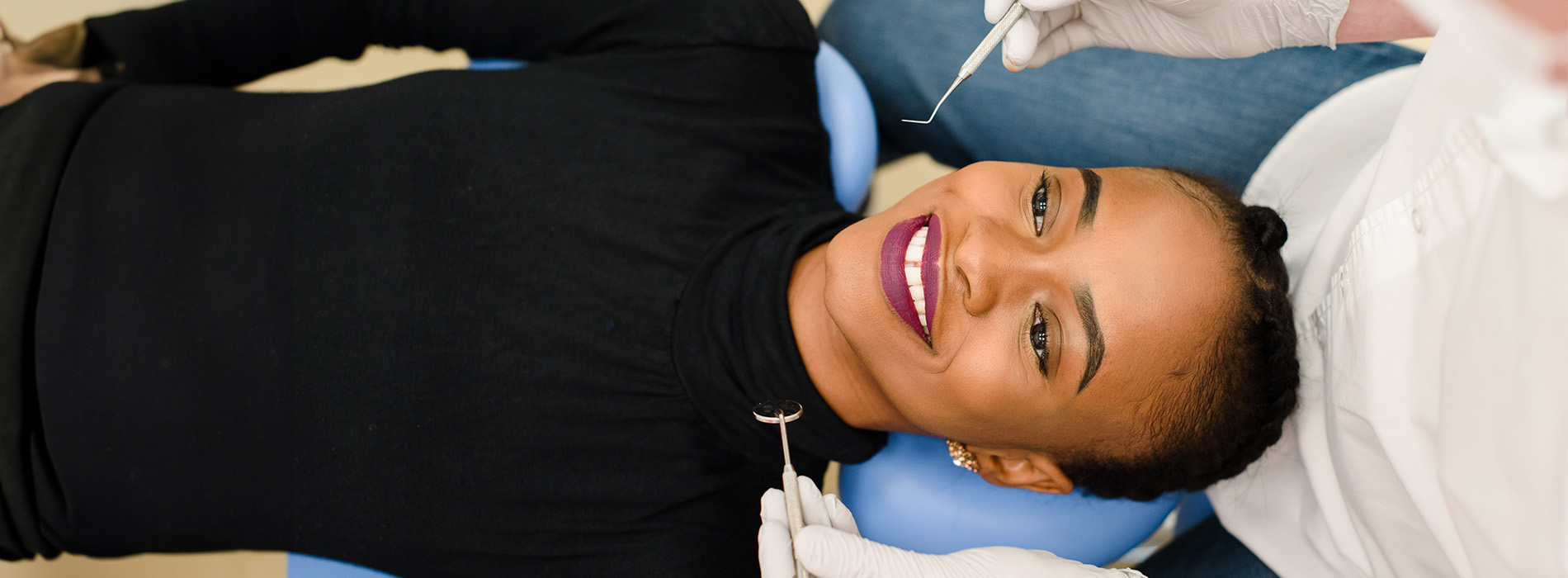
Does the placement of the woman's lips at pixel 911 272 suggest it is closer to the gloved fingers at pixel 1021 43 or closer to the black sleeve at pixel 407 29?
the gloved fingers at pixel 1021 43

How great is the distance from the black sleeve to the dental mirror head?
0.52 meters

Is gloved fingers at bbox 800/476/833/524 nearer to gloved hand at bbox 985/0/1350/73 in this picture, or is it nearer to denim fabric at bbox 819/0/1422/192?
gloved hand at bbox 985/0/1350/73

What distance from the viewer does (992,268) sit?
893mm

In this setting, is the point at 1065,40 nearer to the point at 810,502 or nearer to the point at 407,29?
the point at 810,502

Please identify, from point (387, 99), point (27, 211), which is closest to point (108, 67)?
point (27, 211)

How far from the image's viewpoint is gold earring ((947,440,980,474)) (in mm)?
1122

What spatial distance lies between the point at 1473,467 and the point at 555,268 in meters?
0.97

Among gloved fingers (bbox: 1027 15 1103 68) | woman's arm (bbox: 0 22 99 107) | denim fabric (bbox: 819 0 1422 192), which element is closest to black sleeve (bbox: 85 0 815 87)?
woman's arm (bbox: 0 22 99 107)

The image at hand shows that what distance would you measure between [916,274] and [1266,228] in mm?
437

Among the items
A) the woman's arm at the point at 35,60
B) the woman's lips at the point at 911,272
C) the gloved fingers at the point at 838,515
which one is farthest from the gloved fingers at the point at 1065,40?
the woman's arm at the point at 35,60

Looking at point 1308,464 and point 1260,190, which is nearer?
point 1308,464

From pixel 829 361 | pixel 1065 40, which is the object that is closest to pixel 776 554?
pixel 829 361

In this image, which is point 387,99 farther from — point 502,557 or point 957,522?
point 957,522

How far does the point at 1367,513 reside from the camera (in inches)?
36.2
